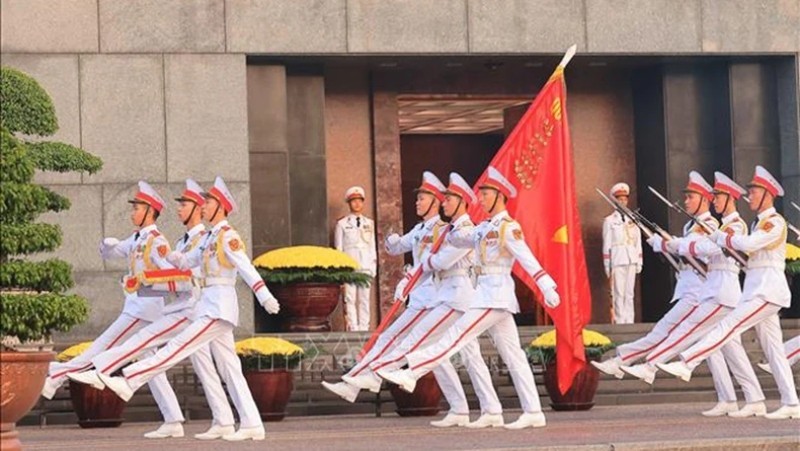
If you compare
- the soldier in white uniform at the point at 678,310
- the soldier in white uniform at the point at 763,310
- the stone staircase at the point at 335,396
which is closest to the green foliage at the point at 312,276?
the stone staircase at the point at 335,396

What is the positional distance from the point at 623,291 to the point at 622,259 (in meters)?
0.45

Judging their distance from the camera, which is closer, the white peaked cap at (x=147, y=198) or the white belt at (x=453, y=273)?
the white belt at (x=453, y=273)

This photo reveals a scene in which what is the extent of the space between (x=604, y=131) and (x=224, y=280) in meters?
A: 14.4

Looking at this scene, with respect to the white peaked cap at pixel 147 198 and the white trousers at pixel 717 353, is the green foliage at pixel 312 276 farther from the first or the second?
the white trousers at pixel 717 353

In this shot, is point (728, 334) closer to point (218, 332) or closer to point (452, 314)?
point (452, 314)

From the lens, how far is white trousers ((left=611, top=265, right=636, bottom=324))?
26625 millimetres

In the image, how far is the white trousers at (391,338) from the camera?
17.8m

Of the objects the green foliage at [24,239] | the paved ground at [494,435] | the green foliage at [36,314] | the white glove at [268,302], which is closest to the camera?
the green foliage at [36,314]

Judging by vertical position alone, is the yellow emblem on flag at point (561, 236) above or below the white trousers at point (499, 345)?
above

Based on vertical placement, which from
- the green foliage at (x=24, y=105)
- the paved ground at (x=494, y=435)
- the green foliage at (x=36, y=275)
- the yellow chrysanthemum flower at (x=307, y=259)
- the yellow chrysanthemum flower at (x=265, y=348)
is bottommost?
the paved ground at (x=494, y=435)

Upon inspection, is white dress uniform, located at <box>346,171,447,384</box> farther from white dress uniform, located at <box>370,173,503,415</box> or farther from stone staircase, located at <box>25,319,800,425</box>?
stone staircase, located at <box>25,319,800,425</box>

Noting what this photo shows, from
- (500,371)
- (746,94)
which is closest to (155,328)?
(500,371)

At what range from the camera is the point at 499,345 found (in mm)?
16281

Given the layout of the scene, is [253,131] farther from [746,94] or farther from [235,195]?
[746,94]
